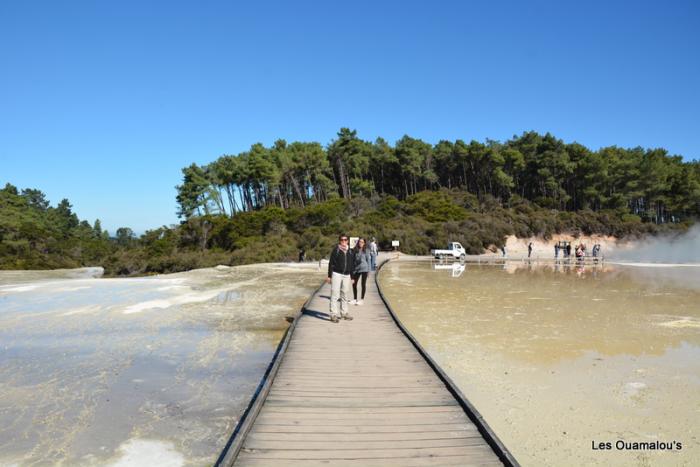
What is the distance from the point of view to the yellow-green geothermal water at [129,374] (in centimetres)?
464

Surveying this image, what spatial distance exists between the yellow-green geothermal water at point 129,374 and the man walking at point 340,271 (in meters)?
1.43

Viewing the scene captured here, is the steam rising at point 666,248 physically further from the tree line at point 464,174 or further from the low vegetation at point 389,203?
Result: the tree line at point 464,174

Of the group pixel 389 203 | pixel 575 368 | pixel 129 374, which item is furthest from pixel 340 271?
pixel 389 203

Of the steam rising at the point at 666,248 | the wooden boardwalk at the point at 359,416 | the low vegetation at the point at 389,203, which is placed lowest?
the wooden boardwalk at the point at 359,416

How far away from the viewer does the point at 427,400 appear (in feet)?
16.1

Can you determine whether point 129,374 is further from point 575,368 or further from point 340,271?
point 575,368

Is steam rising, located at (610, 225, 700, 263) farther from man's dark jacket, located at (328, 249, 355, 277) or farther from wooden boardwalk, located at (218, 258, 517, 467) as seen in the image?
wooden boardwalk, located at (218, 258, 517, 467)

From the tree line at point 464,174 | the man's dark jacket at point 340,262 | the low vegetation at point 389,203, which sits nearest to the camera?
the man's dark jacket at point 340,262

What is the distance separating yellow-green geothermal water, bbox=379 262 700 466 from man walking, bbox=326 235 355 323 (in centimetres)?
176

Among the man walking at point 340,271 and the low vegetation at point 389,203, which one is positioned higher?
the low vegetation at point 389,203

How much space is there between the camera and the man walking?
8516 millimetres

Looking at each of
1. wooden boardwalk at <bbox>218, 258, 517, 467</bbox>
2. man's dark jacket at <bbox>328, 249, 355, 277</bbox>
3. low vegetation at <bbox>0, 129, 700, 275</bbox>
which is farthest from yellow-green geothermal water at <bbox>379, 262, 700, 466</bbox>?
low vegetation at <bbox>0, 129, 700, 275</bbox>

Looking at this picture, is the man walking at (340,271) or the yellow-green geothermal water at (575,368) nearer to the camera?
the yellow-green geothermal water at (575,368)

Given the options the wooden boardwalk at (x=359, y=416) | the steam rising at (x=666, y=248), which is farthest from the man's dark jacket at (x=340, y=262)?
the steam rising at (x=666, y=248)
